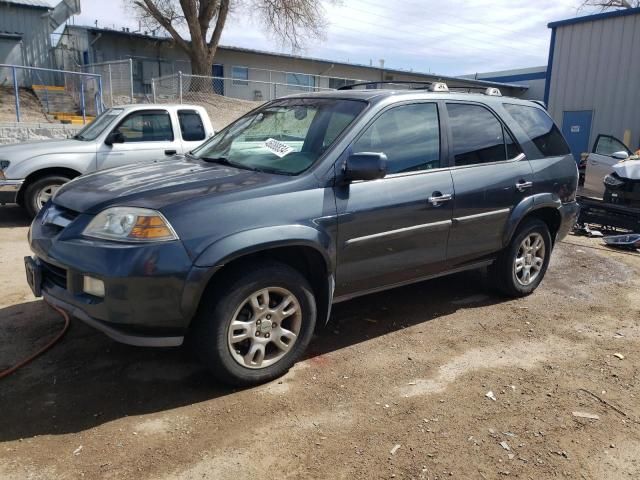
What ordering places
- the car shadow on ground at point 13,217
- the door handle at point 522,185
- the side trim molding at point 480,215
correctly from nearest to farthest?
the side trim molding at point 480,215 < the door handle at point 522,185 < the car shadow on ground at point 13,217

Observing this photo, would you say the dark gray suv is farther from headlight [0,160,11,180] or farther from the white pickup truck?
headlight [0,160,11,180]

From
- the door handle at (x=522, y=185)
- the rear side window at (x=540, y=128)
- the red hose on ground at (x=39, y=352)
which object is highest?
the rear side window at (x=540, y=128)

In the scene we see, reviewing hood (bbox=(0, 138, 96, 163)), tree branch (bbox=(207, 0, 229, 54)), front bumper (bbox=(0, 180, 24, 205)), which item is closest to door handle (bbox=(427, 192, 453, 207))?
hood (bbox=(0, 138, 96, 163))

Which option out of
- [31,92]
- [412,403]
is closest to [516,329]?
[412,403]

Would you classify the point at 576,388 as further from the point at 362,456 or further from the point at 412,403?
the point at 362,456

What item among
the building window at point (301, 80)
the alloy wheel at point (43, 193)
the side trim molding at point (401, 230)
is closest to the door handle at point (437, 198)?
the side trim molding at point (401, 230)

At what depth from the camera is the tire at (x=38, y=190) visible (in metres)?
7.52

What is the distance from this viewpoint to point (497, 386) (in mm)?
3430

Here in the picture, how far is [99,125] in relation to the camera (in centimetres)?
831

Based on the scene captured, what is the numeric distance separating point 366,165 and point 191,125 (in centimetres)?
597

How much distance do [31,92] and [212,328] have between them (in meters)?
20.1

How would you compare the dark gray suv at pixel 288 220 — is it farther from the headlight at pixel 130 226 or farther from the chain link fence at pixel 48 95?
the chain link fence at pixel 48 95

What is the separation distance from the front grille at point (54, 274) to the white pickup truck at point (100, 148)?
→ 488 cm

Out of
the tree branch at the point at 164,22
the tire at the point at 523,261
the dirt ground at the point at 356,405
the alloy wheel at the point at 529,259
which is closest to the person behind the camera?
the dirt ground at the point at 356,405
